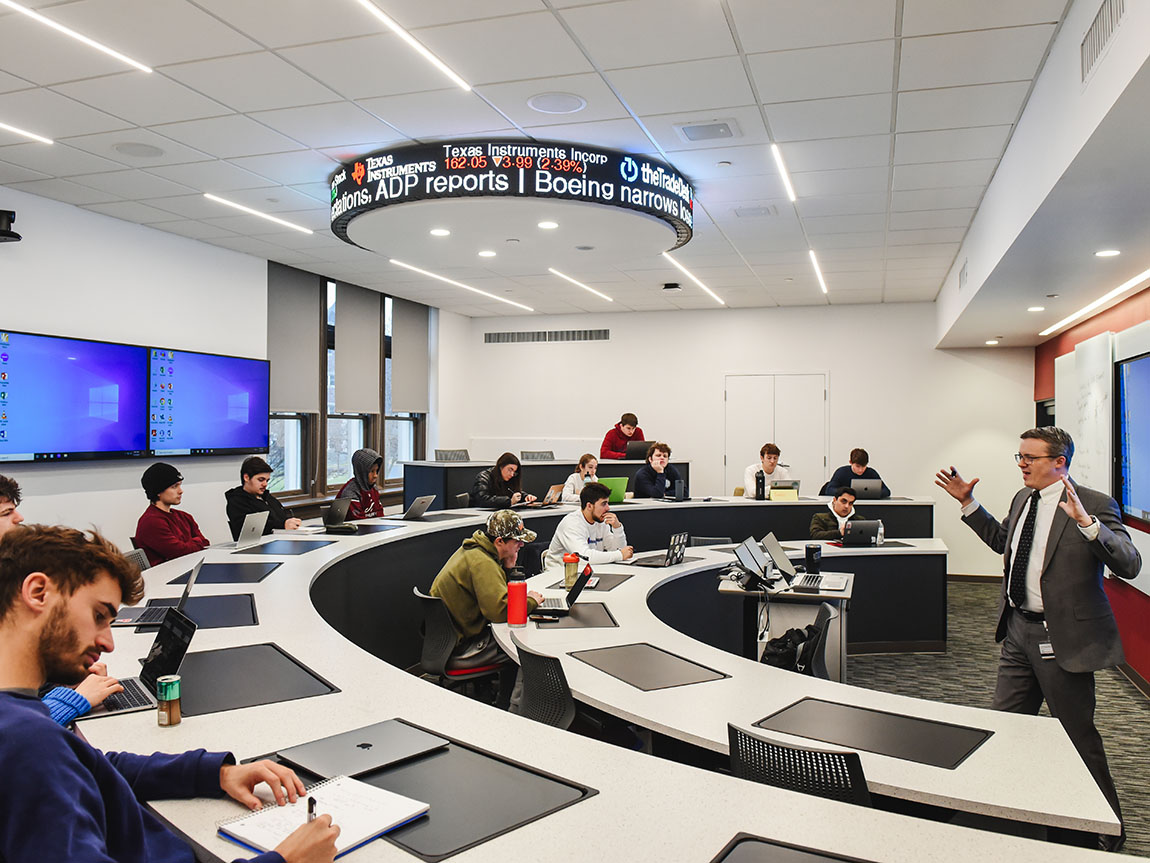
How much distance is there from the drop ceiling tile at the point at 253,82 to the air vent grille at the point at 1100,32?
10.8 feet

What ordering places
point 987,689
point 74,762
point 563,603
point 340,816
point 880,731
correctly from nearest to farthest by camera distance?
point 74,762 → point 340,816 → point 880,731 → point 563,603 → point 987,689

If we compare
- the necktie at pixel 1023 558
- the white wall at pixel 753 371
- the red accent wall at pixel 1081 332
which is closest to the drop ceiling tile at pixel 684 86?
the necktie at pixel 1023 558

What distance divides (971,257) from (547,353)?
6469 mm

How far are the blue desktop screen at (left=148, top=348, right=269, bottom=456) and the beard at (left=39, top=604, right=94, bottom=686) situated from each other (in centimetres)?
615

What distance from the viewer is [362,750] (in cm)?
187

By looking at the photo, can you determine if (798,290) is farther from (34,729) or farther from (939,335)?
(34,729)

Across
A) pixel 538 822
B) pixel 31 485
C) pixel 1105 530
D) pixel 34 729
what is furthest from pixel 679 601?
pixel 31 485

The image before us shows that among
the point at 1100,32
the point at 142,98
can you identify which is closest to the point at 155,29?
the point at 142,98

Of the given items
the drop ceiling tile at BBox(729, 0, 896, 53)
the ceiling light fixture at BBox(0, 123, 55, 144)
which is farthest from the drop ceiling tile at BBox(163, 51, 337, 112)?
the drop ceiling tile at BBox(729, 0, 896, 53)

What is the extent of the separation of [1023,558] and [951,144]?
262 cm

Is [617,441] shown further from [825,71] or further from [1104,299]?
[825,71]

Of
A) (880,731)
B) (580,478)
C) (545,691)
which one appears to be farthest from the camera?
(580,478)

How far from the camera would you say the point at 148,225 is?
274 inches

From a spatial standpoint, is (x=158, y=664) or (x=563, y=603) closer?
(x=158, y=664)
